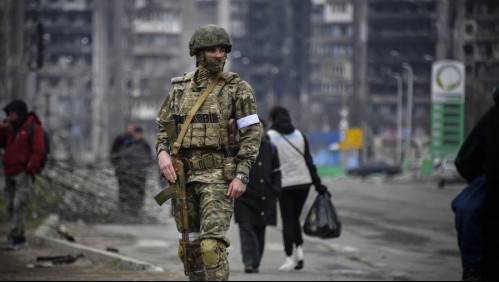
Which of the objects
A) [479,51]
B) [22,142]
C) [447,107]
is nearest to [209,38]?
[22,142]

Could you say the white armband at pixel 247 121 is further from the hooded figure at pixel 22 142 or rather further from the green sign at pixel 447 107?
the green sign at pixel 447 107

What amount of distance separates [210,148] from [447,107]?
48658 millimetres

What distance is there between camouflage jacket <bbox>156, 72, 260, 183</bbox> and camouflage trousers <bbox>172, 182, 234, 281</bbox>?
0.10 m

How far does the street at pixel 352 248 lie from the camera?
43.6 ft

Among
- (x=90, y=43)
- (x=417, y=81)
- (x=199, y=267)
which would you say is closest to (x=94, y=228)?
(x=199, y=267)

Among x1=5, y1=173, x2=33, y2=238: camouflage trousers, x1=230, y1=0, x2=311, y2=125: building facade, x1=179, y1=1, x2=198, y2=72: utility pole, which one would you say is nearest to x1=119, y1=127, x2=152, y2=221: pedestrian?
x1=5, y1=173, x2=33, y2=238: camouflage trousers

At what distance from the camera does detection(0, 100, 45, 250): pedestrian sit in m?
14.4

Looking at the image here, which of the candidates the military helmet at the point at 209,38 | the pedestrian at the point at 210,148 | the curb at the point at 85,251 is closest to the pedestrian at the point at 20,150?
the curb at the point at 85,251

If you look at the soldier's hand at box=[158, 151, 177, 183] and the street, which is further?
the street

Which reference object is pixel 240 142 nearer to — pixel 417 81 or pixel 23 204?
pixel 23 204

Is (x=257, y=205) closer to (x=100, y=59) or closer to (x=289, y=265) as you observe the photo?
(x=289, y=265)

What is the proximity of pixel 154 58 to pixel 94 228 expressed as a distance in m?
144

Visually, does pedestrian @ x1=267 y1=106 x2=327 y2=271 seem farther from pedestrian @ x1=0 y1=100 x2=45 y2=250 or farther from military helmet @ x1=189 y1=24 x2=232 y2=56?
military helmet @ x1=189 y1=24 x2=232 y2=56

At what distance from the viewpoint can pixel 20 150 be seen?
47.5 ft
